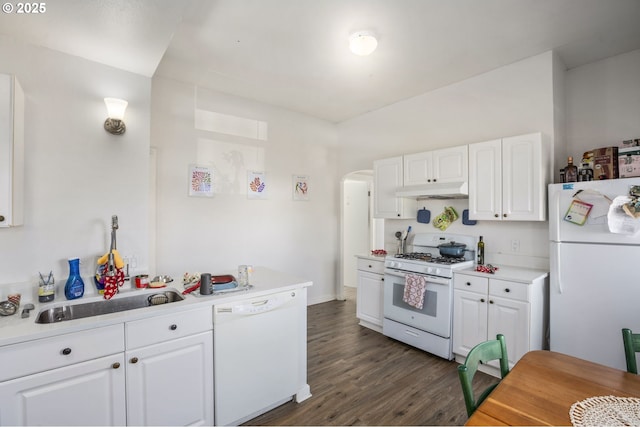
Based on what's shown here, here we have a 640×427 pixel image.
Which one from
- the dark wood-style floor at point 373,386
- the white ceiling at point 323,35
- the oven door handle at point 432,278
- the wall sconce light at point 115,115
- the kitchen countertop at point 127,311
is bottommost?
the dark wood-style floor at point 373,386

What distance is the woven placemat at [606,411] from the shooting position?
977 mm

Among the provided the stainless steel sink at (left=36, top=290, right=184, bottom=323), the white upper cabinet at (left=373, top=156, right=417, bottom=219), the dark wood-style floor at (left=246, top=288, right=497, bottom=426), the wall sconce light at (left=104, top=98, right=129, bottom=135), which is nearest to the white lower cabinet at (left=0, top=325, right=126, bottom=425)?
the stainless steel sink at (left=36, top=290, right=184, bottom=323)

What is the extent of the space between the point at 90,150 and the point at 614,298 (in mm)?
3966


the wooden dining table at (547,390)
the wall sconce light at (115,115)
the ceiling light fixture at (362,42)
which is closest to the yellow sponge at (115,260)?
the wall sconce light at (115,115)

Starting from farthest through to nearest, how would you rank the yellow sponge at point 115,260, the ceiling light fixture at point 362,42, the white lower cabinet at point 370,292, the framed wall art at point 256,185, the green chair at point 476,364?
the framed wall art at point 256,185
the white lower cabinet at point 370,292
the ceiling light fixture at point 362,42
the yellow sponge at point 115,260
the green chair at point 476,364

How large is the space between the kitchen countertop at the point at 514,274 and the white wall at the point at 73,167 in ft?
9.46

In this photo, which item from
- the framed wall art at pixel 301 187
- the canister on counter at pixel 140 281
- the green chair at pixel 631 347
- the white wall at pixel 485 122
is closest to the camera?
the green chair at pixel 631 347

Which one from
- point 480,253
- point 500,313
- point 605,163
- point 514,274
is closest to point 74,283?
point 500,313

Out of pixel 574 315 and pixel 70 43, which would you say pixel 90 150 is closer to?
pixel 70 43

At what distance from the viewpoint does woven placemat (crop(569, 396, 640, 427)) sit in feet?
3.20

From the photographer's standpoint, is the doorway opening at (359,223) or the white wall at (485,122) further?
the doorway opening at (359,223)

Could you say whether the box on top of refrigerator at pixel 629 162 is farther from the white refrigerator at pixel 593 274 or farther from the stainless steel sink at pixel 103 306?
the stainless steel sink at pixel 103 306

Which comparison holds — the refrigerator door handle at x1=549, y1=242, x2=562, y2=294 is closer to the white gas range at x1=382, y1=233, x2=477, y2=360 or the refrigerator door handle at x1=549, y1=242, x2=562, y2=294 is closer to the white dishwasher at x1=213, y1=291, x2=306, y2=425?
the white gas range at x1=382, y1=233, x2=477, y2=360

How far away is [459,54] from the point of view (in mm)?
2895
